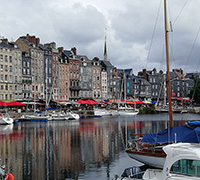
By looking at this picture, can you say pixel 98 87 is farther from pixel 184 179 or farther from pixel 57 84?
pixel 184 179

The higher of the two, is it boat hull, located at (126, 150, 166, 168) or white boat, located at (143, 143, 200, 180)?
white boat, located at (143, 143, 200, 180)

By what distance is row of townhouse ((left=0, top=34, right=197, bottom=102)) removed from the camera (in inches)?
3883

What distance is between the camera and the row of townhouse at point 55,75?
324 ft

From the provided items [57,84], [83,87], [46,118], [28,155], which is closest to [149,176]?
[28,155]

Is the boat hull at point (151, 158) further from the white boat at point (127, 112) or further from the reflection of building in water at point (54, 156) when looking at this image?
the white boat at point (127, 112)

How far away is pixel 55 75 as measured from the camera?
11362cm

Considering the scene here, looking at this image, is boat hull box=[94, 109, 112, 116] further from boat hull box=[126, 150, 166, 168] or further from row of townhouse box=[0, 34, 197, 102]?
boat hull box=[126, 150, 166, 168]

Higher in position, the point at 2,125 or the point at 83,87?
the point at 83,87

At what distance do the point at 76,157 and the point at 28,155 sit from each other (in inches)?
190

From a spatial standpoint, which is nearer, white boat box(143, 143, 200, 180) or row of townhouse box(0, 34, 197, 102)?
white boat box(143, 143, 200, 180)

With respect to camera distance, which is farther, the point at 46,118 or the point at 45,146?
the point at 46,118

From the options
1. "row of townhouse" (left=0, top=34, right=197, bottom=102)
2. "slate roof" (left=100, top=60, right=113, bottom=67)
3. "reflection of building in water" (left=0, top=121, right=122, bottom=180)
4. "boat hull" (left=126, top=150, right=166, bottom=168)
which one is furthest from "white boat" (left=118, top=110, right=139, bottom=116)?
"boat hull" (left=126, top=150, right=166, bottom=168)

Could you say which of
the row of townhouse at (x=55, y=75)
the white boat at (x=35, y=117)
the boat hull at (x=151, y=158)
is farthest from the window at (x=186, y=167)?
the row of townhouse at (x=55, y=75)

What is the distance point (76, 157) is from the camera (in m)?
30.9
